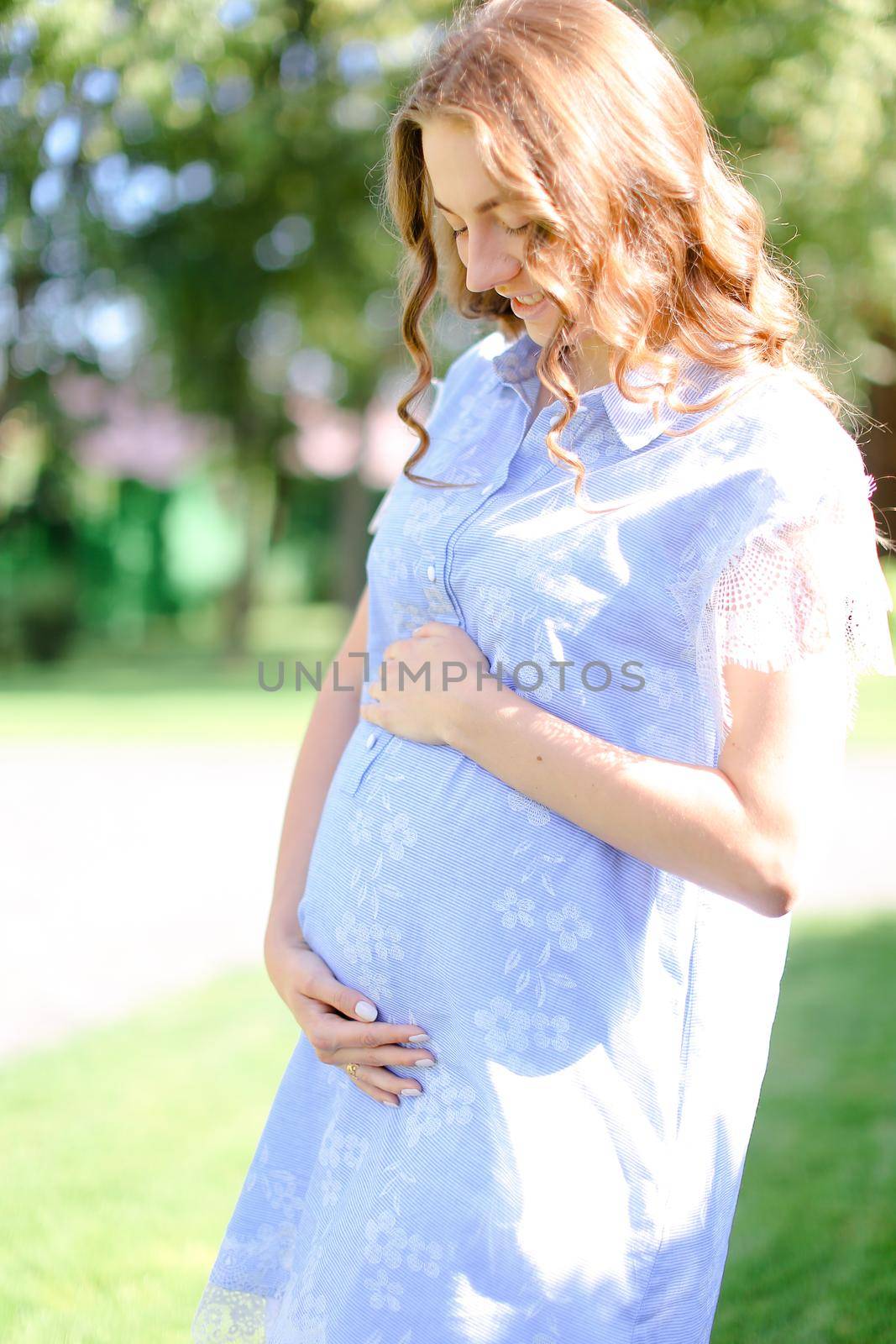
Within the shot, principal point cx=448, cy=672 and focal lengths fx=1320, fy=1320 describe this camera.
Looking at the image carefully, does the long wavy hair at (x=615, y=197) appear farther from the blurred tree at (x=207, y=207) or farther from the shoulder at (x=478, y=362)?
the blurred tree at (x=207, y=207)

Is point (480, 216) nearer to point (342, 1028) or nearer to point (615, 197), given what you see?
point (615, 197)

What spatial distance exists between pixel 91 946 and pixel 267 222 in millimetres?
12042

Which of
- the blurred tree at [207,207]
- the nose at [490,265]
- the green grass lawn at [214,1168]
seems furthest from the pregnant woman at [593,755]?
the blurred tree at [207,207]

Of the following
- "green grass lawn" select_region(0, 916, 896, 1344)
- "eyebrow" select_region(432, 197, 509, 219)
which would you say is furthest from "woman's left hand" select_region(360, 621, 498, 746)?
"green grass lawn" select_region(0, 916, 896, 1344)

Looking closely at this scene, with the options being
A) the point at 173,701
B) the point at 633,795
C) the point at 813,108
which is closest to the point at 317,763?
the point at 633,795

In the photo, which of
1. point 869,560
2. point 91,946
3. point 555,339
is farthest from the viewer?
point 91,946

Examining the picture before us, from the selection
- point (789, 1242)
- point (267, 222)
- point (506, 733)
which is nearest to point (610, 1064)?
point (506, 733)

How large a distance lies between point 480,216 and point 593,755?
26.0 inches

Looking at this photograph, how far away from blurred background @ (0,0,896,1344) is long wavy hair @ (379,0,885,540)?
18.3 inches

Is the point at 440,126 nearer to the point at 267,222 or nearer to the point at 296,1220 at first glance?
the point at 296,1220

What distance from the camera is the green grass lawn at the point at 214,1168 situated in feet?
9.75

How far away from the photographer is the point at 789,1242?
10.8 feet

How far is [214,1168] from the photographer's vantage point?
11.9ft

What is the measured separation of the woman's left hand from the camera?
158 centimetres
